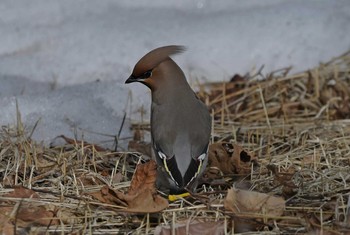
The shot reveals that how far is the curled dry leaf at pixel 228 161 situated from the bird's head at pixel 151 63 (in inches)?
20.1

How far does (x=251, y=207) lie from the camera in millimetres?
4008

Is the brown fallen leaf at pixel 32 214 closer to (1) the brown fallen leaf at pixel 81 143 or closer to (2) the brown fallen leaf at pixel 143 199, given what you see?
(2) the brown fallen leaf at pixel 143 199

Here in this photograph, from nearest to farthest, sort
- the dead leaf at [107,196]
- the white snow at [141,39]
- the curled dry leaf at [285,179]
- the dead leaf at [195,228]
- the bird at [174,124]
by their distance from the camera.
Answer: the dead leaf at [195,228] → the dead leaf at [107,196] → the curled dry leaf at [285,179] → the bird at [174,124] → the white snow at [141,39]

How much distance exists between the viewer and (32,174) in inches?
177

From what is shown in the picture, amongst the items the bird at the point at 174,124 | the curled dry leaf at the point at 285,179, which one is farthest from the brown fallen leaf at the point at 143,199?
the curled dry leaf at the point at 285,179

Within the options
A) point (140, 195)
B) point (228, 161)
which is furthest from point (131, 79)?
point (140, 195)

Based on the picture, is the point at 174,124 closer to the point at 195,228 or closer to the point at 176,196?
the point at 176,196

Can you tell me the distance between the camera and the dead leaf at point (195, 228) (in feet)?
12.6

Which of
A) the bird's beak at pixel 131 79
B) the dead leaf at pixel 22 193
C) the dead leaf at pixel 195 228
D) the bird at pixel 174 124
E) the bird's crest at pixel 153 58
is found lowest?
the dead leaf at pixel 195 228

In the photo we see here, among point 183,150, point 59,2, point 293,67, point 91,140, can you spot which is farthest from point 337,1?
point 183,150

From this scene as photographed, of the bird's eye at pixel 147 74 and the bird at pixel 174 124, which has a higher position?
the bird's eye at pixel 147 74

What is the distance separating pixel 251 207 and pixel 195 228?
27cm

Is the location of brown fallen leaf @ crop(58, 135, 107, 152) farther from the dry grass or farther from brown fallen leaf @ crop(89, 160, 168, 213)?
brown fallen leaf @ crop(89, 160, 168, 213)

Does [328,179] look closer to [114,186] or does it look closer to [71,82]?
[114,186]
